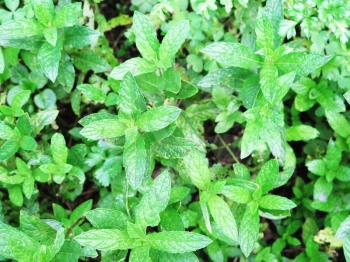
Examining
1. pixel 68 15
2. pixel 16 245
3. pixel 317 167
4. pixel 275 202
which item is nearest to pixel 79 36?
pixel 68 15

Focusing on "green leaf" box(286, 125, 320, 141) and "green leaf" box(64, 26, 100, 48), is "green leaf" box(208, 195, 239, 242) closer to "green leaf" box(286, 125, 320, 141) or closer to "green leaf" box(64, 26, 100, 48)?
"green leaf" box(286, 125, 320, 141)

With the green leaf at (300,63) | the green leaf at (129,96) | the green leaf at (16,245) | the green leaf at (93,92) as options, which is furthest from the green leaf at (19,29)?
the green leaf at (300,63)

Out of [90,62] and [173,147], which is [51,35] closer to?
[90,62]

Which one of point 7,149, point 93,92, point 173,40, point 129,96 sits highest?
point 173,40

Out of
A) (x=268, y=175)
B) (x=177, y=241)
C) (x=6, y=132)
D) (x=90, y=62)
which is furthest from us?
(x=90, y=62)

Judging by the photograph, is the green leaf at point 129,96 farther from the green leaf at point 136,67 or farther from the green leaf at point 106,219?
the green leaf at point 106,219

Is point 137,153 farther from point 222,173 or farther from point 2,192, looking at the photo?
point 2,192

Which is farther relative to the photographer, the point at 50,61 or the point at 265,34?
the point at 50,61

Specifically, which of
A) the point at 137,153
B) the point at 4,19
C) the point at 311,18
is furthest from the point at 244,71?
the point at 4,19

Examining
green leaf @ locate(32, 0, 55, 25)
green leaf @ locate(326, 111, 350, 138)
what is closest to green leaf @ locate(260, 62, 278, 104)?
green leaf @ locate(326, 111, 350, 138)
